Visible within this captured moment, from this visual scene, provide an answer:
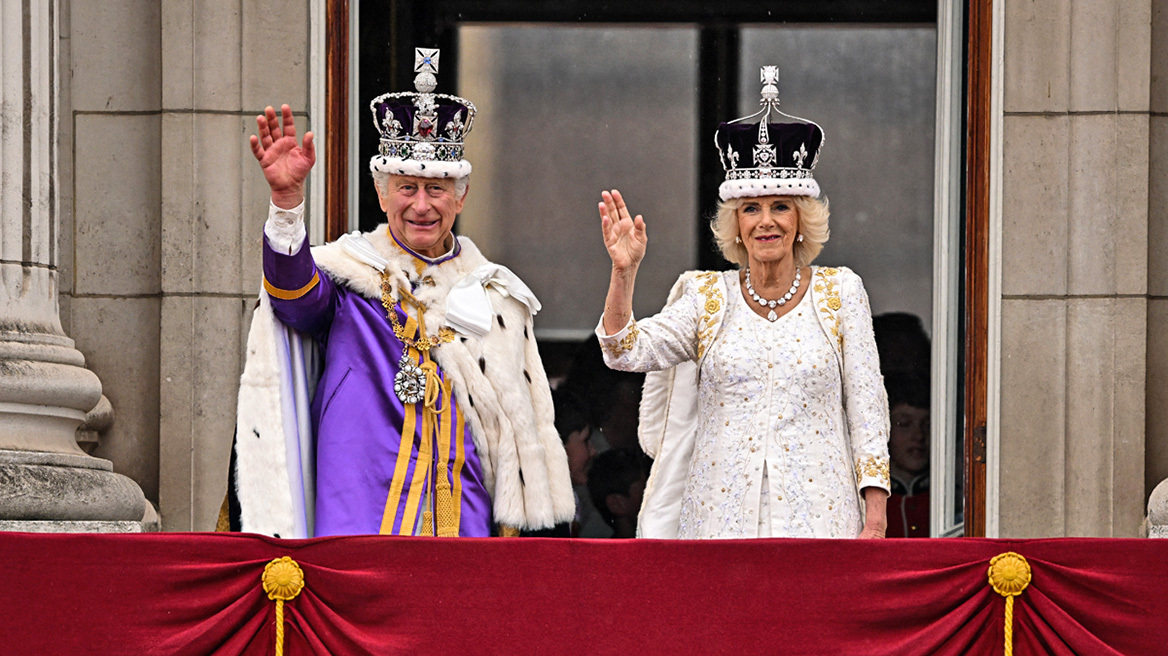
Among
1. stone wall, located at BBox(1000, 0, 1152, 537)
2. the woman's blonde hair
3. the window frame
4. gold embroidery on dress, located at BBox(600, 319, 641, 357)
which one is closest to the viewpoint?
gold embroidery on dress, located at BBox(600, 319, 641, 357)

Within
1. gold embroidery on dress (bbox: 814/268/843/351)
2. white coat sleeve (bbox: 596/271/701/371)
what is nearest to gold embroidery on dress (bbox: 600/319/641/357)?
white coat sleeve (bbox: 596/271/701/371)

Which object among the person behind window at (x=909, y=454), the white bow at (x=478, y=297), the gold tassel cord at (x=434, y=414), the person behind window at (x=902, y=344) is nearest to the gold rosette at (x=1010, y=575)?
the gold tassel cord at (x=434, y=414)

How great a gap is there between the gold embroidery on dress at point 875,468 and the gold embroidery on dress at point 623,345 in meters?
0.73

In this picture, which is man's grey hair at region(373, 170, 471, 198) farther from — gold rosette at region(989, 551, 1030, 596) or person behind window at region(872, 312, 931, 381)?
person behind window at region(872, 312, 931, 381)

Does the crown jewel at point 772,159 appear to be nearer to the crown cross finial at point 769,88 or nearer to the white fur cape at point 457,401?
the crown cross finial at point 769,88

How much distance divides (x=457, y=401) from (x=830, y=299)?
1.13 m

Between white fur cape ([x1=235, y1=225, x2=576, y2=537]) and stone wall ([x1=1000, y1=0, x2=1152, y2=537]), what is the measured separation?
2.37 m

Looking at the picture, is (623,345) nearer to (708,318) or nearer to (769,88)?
(708,318)

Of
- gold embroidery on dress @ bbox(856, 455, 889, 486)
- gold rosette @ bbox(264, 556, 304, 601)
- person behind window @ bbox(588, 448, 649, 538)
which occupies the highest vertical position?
gold embroidery on dress @ bbox(856, 455, 889, 486)

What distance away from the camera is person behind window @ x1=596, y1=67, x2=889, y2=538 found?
4656mm

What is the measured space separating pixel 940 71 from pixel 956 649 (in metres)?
3.63

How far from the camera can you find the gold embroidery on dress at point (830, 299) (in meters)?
4.79

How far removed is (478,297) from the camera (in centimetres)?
481

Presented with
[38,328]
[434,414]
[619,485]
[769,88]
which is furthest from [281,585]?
[619,485]
